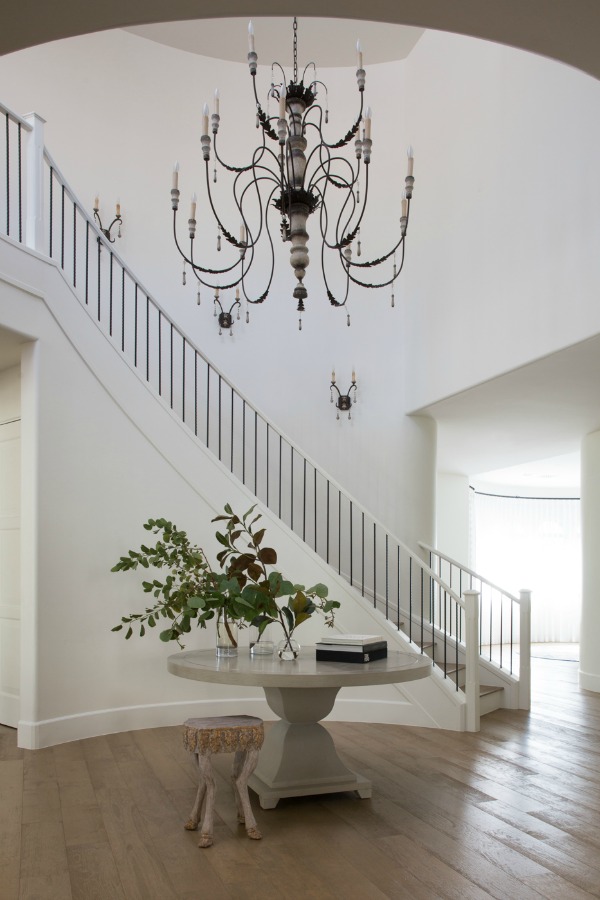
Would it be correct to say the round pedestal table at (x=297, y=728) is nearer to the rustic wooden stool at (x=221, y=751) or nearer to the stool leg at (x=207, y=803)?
the rustic wooden stool at (x=221, y=751)

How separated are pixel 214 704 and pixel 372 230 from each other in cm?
468

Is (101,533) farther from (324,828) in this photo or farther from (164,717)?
(324,828)

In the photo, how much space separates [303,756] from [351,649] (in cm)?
59

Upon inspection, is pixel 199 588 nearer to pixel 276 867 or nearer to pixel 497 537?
pixel 276 867

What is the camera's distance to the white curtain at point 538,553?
13078 mm

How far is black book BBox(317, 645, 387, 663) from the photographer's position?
3873 millimetres

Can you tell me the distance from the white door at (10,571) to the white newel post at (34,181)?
1.31m

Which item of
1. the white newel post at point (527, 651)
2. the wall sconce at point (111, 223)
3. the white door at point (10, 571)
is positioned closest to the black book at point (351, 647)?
the white door at point (10, 571)

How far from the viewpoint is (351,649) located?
3908mm

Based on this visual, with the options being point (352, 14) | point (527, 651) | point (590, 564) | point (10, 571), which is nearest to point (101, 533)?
point (10, 571)

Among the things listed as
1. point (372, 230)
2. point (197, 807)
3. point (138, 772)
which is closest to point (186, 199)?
point (372, 230)

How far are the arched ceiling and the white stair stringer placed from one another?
3152mm

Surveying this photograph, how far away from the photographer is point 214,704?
5.82 meters

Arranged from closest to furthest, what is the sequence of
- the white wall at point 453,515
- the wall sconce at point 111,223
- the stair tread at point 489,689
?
the stair tread at point 489,689 < the wall sconce at point 111,223 < the white wall at point 453,515
